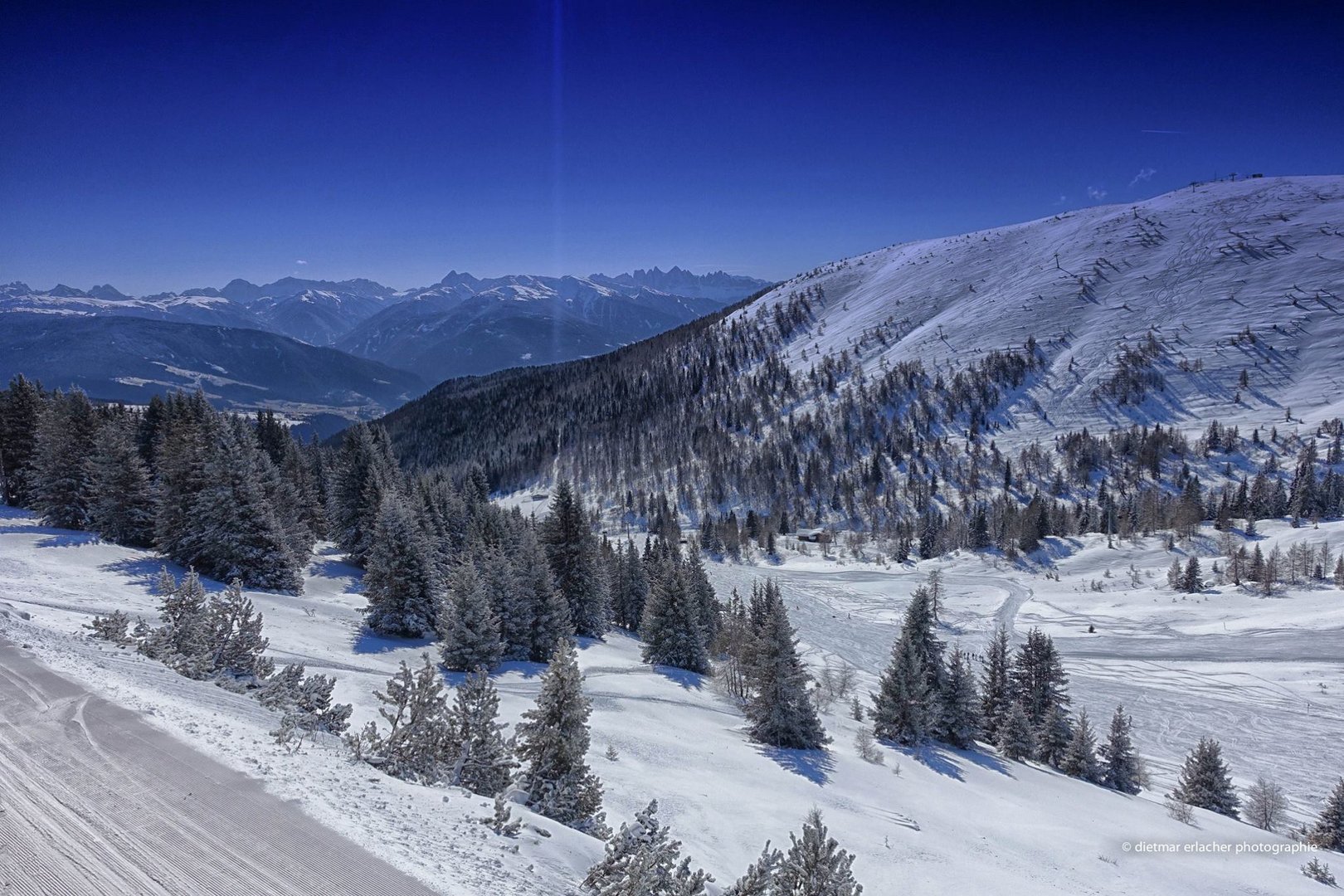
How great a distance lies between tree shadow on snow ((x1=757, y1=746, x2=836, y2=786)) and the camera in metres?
19.6

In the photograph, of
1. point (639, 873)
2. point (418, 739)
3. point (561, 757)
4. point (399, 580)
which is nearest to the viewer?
point (639, 873)

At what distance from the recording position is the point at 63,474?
3397 centimetres

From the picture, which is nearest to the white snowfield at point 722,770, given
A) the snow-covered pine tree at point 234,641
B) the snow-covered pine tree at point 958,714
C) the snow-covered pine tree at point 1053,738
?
the snow-covered pine tree at point 958,714

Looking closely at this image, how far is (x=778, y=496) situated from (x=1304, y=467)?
90.4 metres

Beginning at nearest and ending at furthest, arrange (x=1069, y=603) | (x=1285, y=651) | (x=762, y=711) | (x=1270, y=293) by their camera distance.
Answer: (x=762, y=711)
(x=1285, y=651)
(x=1069, y=603)
(x=1270, y=293)

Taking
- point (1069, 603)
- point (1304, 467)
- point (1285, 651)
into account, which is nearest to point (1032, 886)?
point (1285, 651)

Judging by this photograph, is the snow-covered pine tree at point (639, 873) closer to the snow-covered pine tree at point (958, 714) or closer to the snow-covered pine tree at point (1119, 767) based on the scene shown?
the snow-covered pine tree at point (958, 714)

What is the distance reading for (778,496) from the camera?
135 m

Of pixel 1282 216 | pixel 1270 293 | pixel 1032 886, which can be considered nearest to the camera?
pixel 1032 886

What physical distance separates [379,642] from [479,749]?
63.5ft

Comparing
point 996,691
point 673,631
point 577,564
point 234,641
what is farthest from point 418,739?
point 996,691

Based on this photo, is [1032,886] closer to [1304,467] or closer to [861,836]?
[861,836]

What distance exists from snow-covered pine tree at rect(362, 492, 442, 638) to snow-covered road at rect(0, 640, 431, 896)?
20.8 m

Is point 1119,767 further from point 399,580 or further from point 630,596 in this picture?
point 399,580
